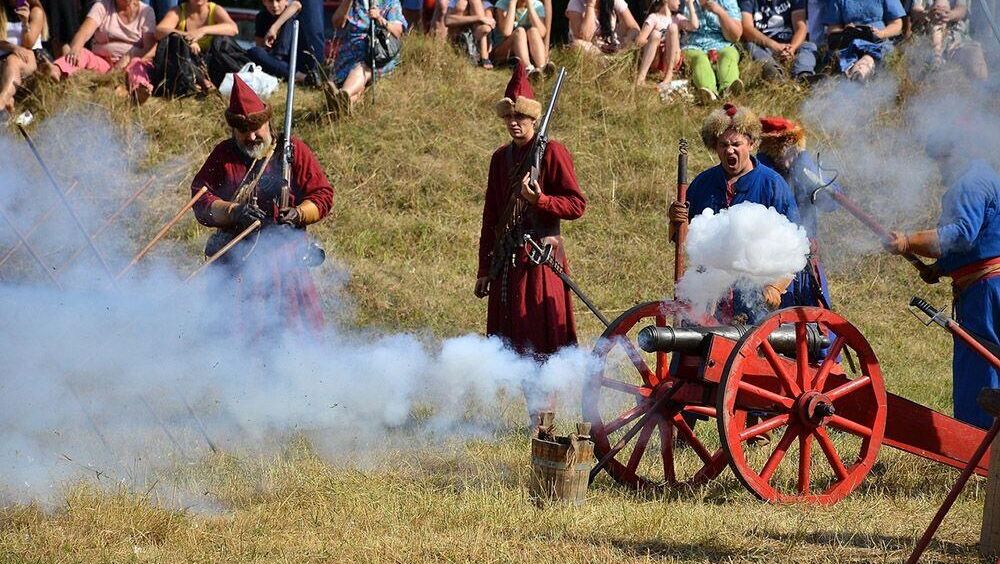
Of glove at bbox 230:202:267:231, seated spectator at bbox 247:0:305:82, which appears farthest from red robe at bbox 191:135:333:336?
seated spectator at bbox 247:0:305:82

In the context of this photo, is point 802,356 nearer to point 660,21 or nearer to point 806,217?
point 806,217

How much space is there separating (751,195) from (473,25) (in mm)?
6262

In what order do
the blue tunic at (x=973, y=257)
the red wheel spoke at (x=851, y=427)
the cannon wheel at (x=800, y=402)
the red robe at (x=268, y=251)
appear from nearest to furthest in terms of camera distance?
the cannon wheel at (x=800, y=402), the red wheel spoke at (x=851, y=427), the blue tunic at (x=973, y=257), the red robe at (x=268, y=251)

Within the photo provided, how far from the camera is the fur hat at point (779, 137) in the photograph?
6.61 m

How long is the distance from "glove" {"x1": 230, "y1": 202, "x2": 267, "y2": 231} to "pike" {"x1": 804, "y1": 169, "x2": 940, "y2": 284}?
260 cm

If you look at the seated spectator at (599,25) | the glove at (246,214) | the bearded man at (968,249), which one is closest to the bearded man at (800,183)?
the bearded man at (968,249)

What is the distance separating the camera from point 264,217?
6555 millimetres

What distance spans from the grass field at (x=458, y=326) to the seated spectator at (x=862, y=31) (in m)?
0.42

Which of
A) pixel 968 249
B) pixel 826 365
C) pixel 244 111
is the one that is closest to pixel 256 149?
pixel 244 111

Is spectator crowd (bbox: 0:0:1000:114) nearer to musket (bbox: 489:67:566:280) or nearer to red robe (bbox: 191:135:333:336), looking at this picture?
red robe (bbox: 191:135:333:336)

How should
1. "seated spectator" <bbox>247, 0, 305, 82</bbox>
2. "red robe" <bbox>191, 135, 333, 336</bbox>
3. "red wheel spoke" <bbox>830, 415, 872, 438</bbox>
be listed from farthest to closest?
"seated spectator" <bbox>247, 0, 305, 82</bbox> < "red robe" <bbox>191, 135, 333, 336</bbox> < "red wheel spoke" <bbox>830, 415, 872, 438</bbox>

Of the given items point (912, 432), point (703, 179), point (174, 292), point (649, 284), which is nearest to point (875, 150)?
point (649, 284)

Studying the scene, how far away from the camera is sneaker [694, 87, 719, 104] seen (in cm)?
1170

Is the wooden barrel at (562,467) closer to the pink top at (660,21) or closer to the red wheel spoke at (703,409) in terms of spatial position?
the red wheel spoke at (703,409)
